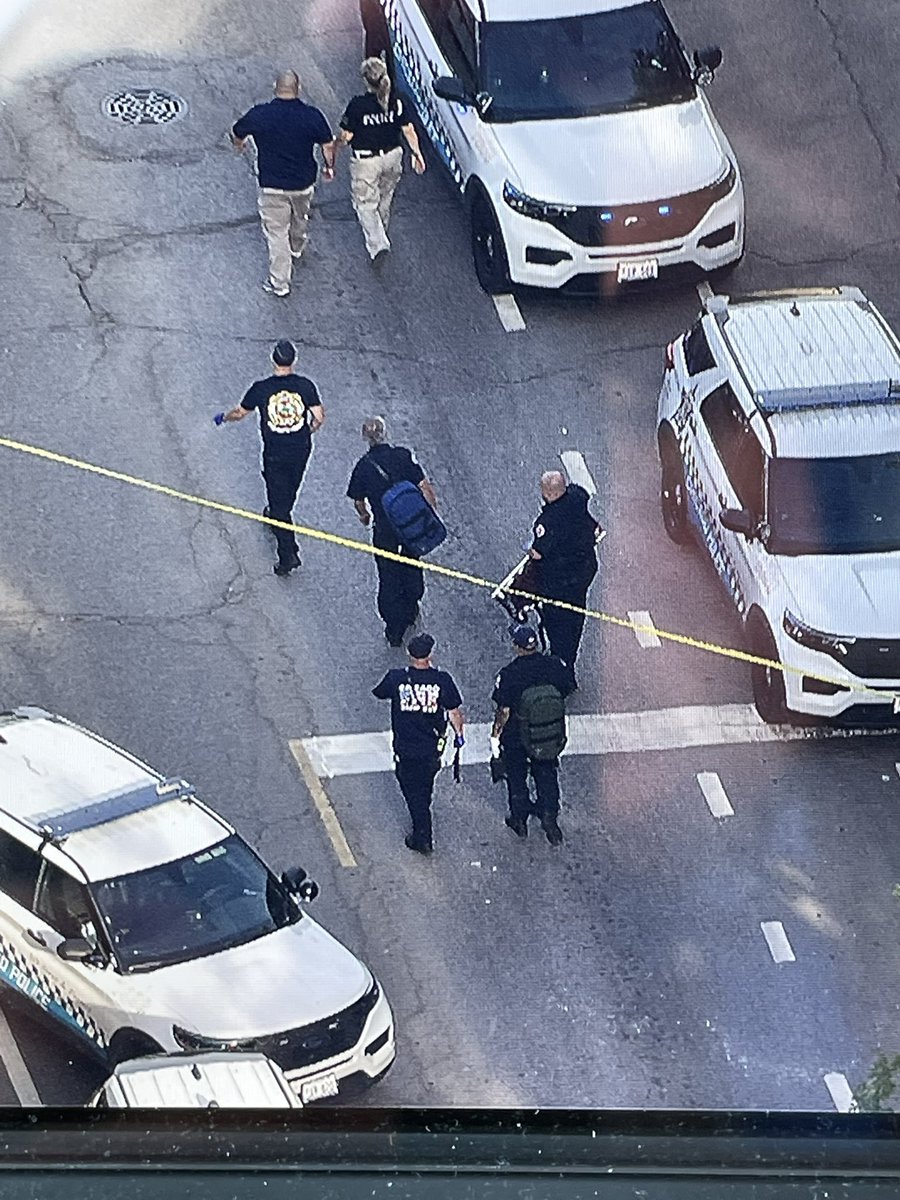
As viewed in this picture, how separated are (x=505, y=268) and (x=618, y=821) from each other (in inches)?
179

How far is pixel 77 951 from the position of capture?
8.98 metres

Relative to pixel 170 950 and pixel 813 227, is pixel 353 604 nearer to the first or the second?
pixel 170 950

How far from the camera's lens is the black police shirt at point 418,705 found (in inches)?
388

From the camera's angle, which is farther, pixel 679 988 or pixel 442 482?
pixel 442 482

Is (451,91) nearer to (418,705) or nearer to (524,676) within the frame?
(524,676)

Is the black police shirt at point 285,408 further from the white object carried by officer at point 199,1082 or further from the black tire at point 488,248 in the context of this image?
the white object carried by officer at point 199,1082

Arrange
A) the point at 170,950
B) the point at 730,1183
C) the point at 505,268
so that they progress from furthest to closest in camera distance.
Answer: the point at 505,268
the point at 170,950
the point at 730,1183

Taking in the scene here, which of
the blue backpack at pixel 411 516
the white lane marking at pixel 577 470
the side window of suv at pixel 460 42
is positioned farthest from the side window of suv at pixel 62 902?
the side window of suv at pixel 460 42

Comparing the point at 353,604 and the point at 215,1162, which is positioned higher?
the point at 215,1162

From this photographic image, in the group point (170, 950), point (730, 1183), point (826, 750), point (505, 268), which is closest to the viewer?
point (730, 1183)

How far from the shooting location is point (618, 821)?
35.2 feet

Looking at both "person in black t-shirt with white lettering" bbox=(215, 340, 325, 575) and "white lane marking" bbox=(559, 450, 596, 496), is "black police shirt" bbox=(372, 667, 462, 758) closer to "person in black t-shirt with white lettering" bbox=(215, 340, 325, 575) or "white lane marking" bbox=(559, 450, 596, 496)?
"person in black t-shirt with white lettering" bbox=(215, 340, 325, 575)

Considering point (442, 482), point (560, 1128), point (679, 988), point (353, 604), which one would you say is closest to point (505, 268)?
point (442, 482)

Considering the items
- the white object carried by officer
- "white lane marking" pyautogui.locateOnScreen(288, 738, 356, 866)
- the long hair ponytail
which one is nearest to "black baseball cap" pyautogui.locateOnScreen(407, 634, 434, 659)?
"white lane marking" pyautogui.locateOnScreen(288, 738, 356, 866)
